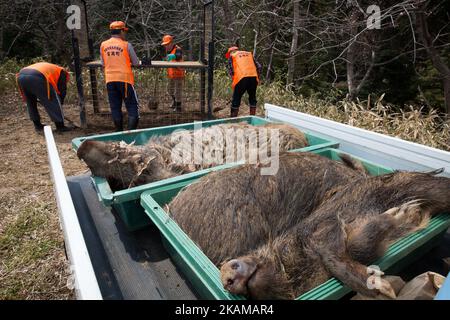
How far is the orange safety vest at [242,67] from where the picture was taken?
6.91 m

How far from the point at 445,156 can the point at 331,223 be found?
139cm

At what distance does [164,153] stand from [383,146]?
2044 mm

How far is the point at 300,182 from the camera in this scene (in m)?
2.14


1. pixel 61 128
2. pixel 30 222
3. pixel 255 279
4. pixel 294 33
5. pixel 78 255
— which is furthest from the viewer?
pixel 294 33

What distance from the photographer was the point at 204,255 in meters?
1.60

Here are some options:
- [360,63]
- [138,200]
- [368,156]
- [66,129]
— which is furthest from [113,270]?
[360,63]

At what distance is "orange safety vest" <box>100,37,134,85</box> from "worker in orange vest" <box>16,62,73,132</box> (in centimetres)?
140

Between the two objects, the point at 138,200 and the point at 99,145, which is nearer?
the point at 138,200

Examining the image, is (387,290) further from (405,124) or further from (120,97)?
(120,97)

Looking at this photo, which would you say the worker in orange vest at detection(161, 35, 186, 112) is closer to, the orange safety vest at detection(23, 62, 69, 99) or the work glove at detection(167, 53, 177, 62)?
the work glove at detection(167, 53, 177, 62)

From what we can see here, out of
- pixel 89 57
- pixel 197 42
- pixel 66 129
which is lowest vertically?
Answer: pixel 66 129

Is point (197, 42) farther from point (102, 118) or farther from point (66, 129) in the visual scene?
point (66, 129)

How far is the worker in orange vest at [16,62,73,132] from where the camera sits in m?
6.17

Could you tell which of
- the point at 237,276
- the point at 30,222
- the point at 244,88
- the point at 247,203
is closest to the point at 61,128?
the point at 30,222
